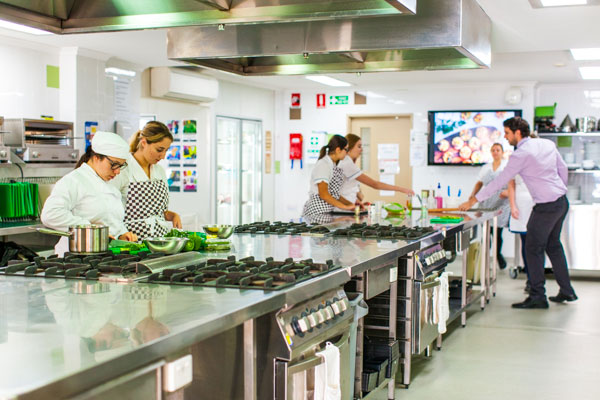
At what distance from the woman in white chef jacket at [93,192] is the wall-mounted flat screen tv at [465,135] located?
7.14m

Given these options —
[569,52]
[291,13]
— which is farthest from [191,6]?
[569,52]

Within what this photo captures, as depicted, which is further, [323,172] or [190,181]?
[190,181]

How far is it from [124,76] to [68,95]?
0.94m

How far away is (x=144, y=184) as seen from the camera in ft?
14.0

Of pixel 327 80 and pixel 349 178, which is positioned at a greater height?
pixel 327 80

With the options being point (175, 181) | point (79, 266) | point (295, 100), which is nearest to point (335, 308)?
point (79, 266)

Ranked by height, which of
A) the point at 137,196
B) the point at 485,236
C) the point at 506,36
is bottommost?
the point at 485,236

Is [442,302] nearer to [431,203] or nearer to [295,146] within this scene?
[431,203]

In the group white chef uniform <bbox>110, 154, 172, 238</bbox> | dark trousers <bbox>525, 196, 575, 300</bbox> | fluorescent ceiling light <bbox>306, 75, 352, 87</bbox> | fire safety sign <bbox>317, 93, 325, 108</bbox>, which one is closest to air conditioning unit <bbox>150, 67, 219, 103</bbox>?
fluorescent ceiling light <bbox>306, 75, 352, 87</bbox>

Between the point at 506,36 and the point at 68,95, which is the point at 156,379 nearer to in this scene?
the point at 506,36

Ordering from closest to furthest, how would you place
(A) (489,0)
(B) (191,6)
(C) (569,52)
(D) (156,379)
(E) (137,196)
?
1. (D) (156,379)
2. (B) (191,6)
3. (E) (137,196)
4. (A) (489,0)
5. (C) (569,52)

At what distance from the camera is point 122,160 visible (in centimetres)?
373

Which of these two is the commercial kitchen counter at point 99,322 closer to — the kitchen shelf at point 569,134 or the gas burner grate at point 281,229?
the gas burner grate at point 281,229

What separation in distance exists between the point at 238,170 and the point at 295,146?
1.31 m
